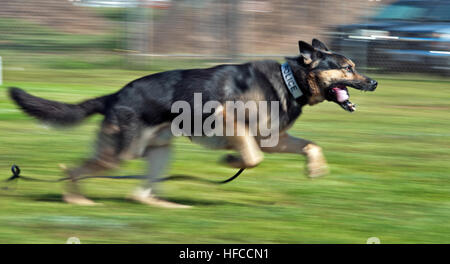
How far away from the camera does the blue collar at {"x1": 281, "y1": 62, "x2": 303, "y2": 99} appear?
20.2 ft

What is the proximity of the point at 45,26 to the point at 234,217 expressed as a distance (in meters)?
12.3

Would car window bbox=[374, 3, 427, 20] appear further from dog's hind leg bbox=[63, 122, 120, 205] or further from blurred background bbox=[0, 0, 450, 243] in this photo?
dog's hind leg bbox=[63, 122, 120, 205]

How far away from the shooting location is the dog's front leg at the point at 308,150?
6172 mm

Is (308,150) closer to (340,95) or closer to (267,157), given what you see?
(340,95)

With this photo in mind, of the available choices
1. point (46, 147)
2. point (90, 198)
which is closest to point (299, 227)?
point (90, 198)

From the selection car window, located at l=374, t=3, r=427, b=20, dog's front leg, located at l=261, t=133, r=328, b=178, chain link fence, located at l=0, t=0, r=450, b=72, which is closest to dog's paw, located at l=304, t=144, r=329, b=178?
dog's front leg, located at l=261, t=133, r=328, b=178

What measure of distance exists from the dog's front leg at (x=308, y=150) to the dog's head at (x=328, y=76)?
39 cm

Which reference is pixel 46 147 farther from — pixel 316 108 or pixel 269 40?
pixel 269 40

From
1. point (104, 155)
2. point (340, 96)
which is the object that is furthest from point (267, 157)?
point (104, 155)

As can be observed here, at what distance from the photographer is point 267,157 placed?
320 inches

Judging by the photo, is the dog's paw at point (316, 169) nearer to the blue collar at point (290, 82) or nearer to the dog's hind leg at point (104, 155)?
the blue collar at point (290, 82)

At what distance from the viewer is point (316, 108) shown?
39.2 ft

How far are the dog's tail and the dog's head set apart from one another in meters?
1.73

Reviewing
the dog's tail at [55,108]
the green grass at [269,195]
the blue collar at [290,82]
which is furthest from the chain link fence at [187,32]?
the dog's tail at [55,108]
